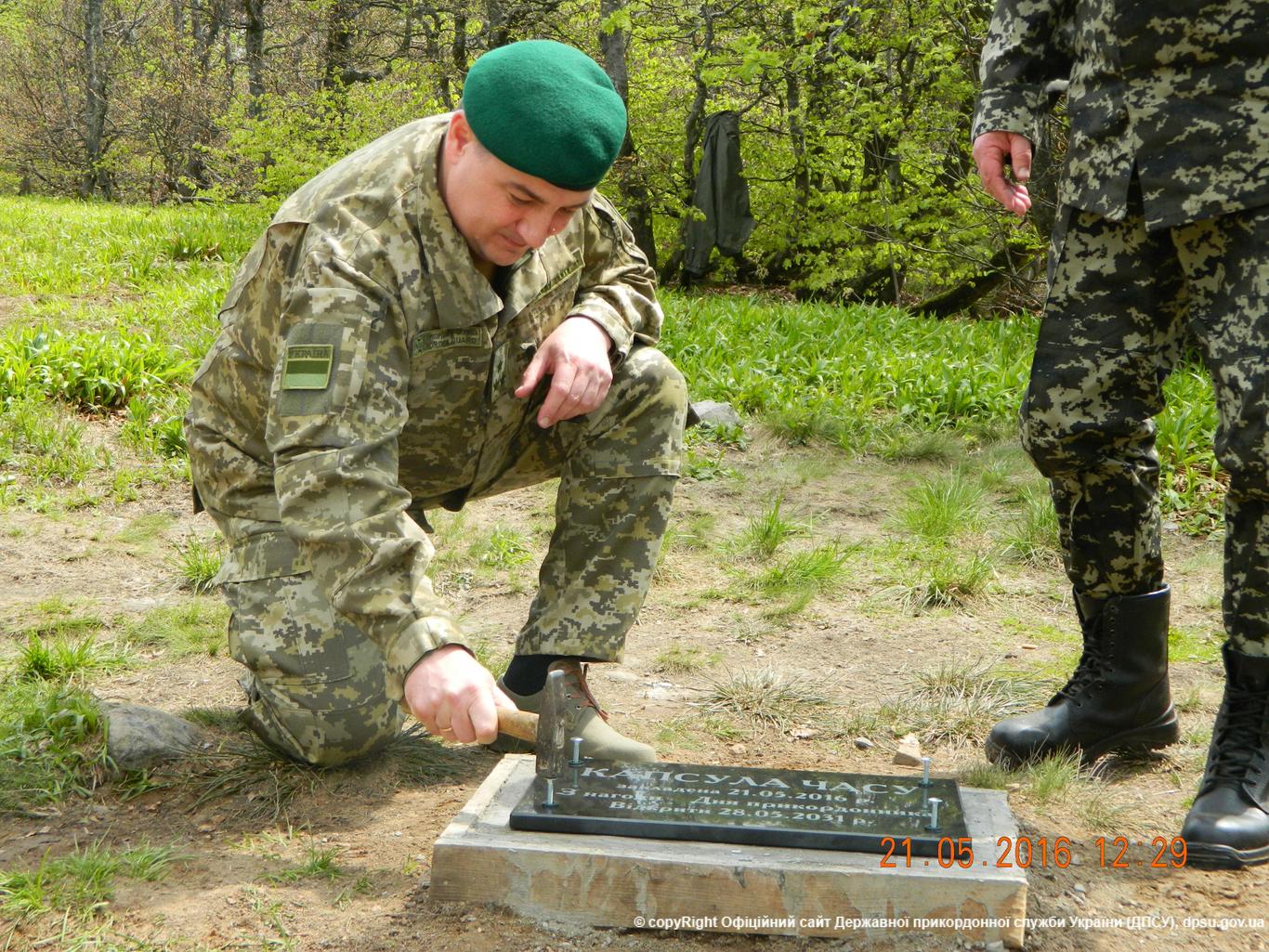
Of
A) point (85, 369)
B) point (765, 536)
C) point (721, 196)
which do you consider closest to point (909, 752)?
point (765, 536)

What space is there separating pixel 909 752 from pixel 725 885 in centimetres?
92

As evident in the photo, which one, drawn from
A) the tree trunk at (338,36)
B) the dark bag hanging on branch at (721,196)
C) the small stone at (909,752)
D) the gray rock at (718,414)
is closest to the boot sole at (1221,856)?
the small stone at (909,752)

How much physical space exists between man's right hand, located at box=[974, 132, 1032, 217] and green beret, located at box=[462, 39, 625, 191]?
0.85 m

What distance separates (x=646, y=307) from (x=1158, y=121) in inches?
45.2

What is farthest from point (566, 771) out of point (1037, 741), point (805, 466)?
point (805, 466)

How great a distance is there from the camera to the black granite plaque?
1.99 metres

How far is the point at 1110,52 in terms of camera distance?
2.33 metres

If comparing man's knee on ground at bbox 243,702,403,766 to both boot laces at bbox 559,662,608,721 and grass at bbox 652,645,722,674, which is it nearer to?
boot laces at bbox 559,662,608,721

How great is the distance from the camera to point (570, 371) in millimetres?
2504

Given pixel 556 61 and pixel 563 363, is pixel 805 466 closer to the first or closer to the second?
pixel 563 363

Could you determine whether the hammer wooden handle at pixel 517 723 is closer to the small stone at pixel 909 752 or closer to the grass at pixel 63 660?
the small stone at pixel 909 752

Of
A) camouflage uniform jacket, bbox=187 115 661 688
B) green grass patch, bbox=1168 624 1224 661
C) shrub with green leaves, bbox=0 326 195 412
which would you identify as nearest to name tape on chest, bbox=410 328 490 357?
camouflage uniform jacket, bbox=187 115 661 688

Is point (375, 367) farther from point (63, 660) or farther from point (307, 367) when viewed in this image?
point (63, 660)

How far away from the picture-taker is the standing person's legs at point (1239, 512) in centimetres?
215
